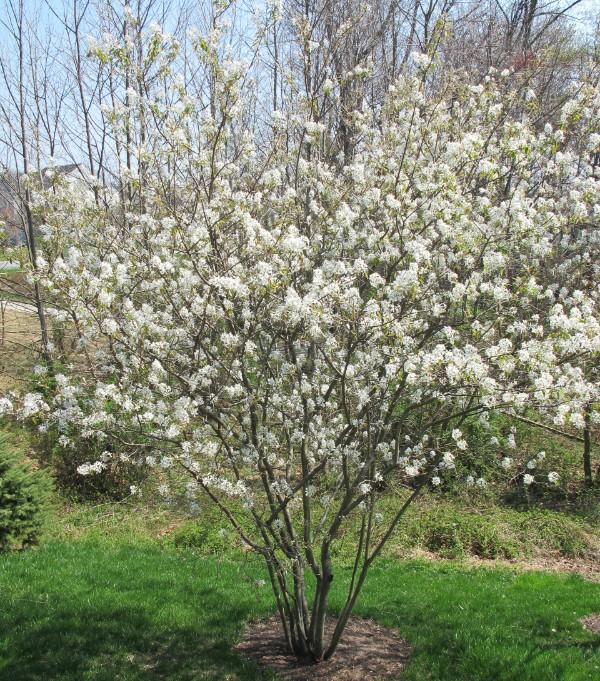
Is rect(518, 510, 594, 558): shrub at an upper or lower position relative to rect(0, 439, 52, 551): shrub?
lower

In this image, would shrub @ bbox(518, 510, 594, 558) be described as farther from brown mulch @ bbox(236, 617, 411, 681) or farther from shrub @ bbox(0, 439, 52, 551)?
shrub @ bbox(0, 439, 52, 551)

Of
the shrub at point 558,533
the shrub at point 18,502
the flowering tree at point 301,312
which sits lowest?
the shrub at point 558,533

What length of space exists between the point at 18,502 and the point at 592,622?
619 centimetres

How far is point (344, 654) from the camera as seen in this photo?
17.3 ft

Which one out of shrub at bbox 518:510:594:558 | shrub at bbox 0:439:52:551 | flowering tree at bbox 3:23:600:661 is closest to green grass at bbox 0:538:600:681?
shrub at bbox 0:439:52:551

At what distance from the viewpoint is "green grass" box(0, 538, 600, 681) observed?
4.88m

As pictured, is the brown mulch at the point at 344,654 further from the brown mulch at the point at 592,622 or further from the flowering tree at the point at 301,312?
the brown mulch at the point at 592,622

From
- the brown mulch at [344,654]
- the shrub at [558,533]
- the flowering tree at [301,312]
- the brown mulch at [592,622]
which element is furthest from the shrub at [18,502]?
the shrub at [558,533]

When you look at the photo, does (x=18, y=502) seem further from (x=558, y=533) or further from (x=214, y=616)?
(x=558, y=533)

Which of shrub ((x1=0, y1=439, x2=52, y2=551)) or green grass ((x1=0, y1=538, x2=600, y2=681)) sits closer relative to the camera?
green grass ((x1=0, y1=538, x2=600, y2=681))

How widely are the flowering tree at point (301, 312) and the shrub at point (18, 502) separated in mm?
3103

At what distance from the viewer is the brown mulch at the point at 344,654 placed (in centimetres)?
493

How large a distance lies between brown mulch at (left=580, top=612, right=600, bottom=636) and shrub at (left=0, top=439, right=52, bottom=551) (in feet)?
19.7

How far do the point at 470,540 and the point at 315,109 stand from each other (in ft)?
19.9
